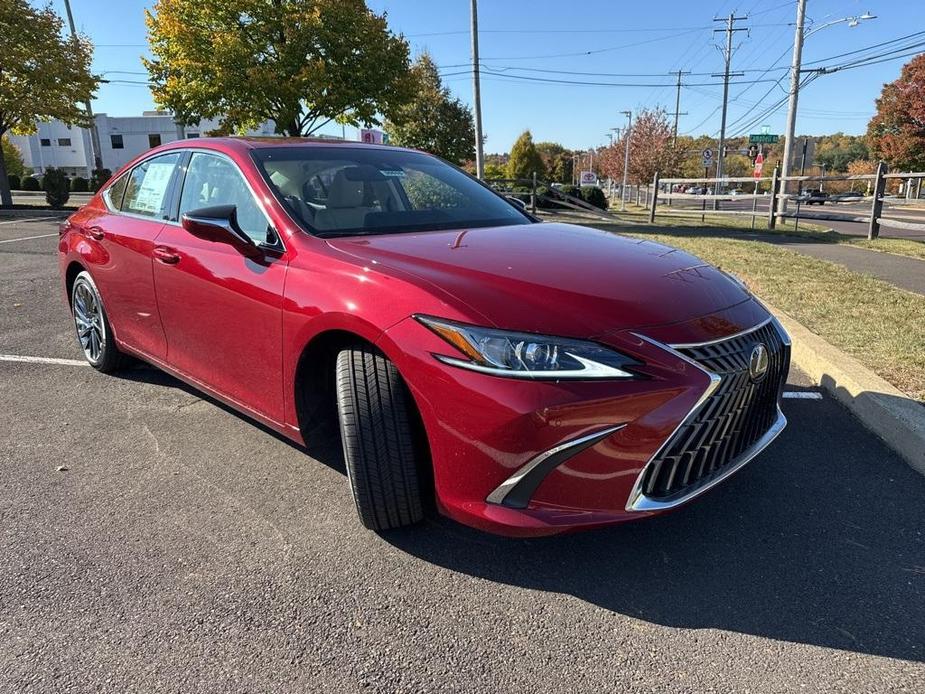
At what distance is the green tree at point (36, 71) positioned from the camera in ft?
65.8

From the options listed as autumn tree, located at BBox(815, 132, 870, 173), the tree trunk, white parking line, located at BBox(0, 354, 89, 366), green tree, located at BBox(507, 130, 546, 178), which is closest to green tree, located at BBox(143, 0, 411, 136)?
the tree trunk

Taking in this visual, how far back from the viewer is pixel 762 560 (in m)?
2.51

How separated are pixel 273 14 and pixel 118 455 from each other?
17.6 metres

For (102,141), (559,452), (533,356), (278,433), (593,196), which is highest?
(102,141)

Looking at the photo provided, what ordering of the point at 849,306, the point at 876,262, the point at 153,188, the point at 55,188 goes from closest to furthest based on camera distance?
1. the point at 153,188
2. the point at 849,306
3. the point at 876,262
4. the point at 55,188

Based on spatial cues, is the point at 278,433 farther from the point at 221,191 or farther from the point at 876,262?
the point at 876,262

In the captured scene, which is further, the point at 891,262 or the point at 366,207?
the point at 891,262

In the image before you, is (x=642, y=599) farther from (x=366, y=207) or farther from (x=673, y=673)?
(x=366, y=207)

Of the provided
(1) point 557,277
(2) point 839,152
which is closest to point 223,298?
(1) point 557,277

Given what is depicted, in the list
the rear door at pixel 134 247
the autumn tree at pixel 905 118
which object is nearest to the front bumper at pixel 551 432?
the rear door at pixel 134 247

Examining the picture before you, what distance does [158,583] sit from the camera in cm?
238

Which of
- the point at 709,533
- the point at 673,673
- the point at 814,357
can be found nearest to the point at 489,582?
the point at 673,673

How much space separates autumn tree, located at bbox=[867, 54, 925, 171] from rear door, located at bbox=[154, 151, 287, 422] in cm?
5355

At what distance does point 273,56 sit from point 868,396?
18.5 meters
